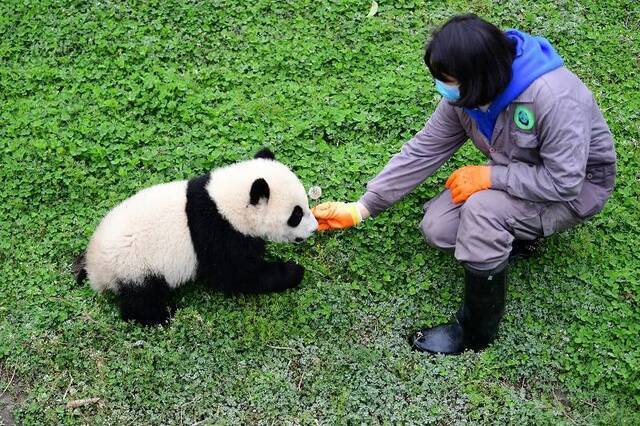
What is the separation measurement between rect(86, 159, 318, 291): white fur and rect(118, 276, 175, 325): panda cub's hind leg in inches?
1.9

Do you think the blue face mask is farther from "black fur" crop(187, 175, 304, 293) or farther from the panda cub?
"black fur" crop(187, 175, 304, 293)

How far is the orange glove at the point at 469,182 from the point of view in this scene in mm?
4066

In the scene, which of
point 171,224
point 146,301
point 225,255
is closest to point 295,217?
point 225,255

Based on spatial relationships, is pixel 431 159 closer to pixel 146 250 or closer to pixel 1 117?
pixel 146 250

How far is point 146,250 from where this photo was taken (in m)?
4.05

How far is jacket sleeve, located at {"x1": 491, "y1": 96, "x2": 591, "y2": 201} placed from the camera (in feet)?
11.7

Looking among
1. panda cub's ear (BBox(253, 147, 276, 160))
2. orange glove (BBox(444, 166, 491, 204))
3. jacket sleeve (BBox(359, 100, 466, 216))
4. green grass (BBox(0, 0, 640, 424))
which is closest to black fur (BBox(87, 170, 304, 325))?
green grass (BBox(0, 0, 640, 424))

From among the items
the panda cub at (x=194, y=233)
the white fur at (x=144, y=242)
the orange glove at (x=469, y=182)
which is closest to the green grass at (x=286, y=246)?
the panda cub at (x=194, y=233)

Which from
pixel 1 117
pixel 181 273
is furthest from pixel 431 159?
pixel 1 117

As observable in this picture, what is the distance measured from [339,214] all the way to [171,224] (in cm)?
106

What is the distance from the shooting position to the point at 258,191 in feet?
13.2

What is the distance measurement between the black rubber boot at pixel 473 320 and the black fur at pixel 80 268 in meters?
2.14

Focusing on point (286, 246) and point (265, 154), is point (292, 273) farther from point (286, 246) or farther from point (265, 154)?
point (265, 154)

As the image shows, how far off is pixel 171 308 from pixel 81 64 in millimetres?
2522
